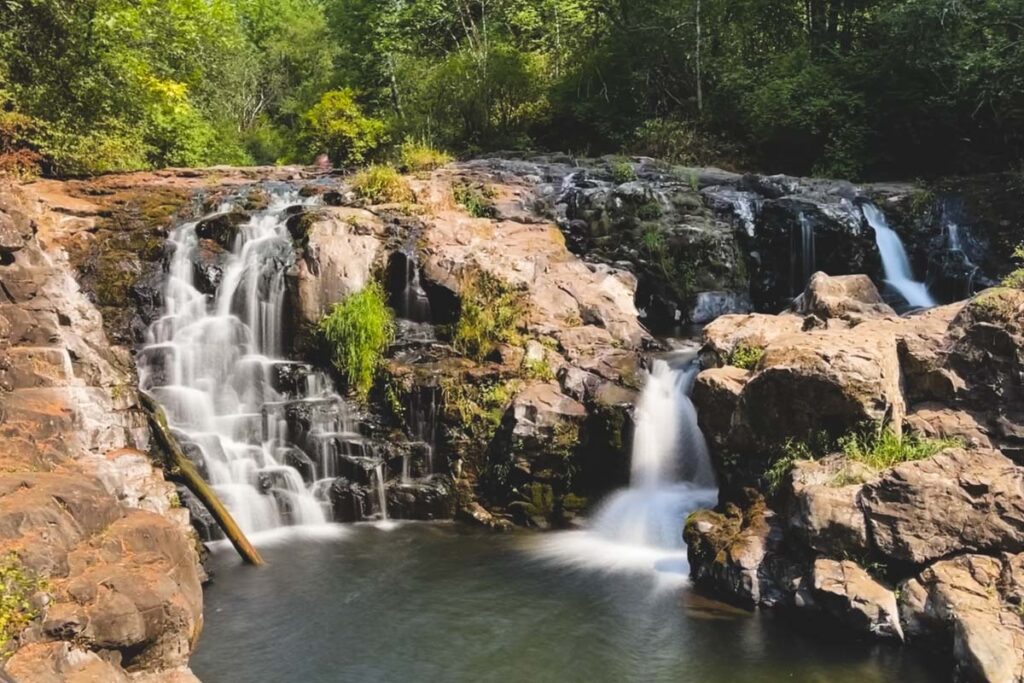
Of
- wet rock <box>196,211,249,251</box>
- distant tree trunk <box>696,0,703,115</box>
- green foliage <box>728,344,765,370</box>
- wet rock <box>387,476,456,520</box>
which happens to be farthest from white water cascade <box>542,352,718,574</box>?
distant tree trunk <box>696,0,703,115</box>

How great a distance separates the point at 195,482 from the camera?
10.9 m

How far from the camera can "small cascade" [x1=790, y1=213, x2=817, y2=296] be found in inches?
654

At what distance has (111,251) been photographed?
47.6ft

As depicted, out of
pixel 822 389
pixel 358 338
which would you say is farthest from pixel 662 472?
pixel 358 338

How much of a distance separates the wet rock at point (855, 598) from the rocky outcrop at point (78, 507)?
5.84m

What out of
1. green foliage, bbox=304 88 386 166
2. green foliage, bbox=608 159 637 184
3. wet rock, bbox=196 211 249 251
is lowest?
wet rock, bbox=196 211 249 251

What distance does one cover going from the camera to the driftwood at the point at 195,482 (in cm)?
1048

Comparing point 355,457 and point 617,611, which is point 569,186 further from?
point 617,611

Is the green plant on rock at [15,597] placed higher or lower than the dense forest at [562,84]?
lower

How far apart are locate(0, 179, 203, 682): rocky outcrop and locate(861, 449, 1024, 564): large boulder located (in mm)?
6466

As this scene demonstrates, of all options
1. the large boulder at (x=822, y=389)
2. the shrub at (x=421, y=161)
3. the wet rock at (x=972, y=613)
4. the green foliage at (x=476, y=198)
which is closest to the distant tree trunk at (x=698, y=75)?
the shrub at (x=421, y=161)

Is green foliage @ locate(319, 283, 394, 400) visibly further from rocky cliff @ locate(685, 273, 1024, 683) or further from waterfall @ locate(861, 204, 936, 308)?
waterfall @ locate(861, 204, 936, 308)

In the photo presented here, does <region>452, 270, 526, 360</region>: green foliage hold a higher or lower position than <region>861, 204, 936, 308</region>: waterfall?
lower

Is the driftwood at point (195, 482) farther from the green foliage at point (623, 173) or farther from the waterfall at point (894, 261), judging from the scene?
the waterfall at point (894, 261)
